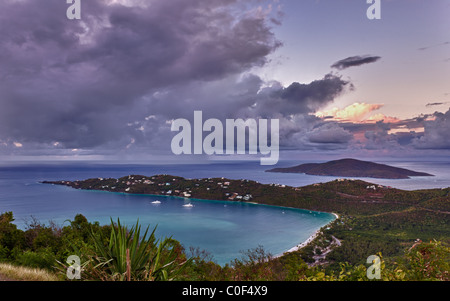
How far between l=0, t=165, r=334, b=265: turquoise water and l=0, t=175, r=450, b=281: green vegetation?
4358 mm

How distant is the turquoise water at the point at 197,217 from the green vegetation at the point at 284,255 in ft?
14.3

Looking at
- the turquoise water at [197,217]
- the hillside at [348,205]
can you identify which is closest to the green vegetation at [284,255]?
the hillside at [348,205]

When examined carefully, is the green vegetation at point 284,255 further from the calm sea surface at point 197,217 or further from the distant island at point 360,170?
the distant island at point 360,170

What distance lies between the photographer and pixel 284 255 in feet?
86.8

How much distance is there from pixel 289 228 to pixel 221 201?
113ft

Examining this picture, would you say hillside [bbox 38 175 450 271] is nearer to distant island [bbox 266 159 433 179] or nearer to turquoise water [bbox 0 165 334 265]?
turquoise water [bbox 0 165 334 265]

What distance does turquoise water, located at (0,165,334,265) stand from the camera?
148ft

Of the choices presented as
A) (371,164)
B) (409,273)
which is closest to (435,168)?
(371,164)

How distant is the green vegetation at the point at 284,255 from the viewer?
11.1 ft

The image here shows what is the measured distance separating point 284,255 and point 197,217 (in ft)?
130

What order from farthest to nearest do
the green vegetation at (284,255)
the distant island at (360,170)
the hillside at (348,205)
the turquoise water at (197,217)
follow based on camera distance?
1. the distant island at (360,170)
2. the turquoise water at (197,217)
3. the hillside at (348,205)
4. the green vegetation at (284,255)

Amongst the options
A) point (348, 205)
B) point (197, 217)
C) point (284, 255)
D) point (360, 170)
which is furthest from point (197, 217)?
Answer: point (360, 170)

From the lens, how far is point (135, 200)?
8269 cm
